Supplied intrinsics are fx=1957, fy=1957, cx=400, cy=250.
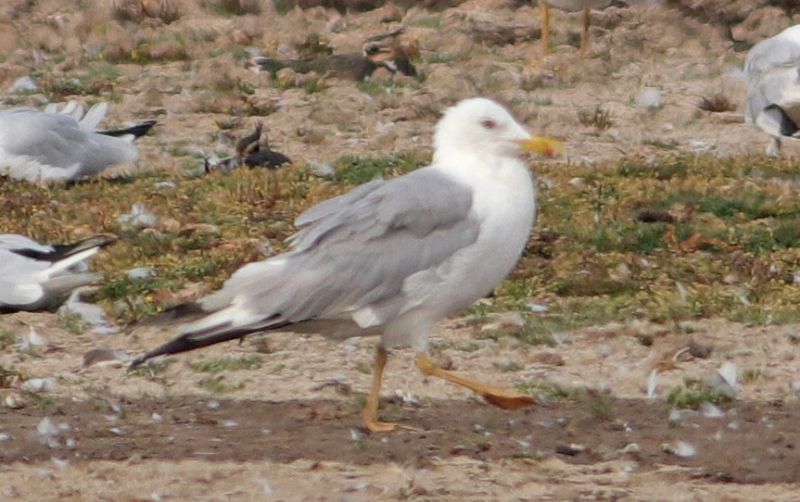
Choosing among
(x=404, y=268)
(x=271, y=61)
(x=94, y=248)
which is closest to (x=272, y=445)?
(x=404, y=268)

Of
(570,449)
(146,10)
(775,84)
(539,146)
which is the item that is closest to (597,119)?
(775,84)

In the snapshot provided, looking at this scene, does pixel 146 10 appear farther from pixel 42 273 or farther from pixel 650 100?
pixel 42 273

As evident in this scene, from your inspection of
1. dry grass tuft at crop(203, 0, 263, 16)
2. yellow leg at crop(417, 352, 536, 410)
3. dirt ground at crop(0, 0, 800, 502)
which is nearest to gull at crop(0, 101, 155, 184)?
dirt ground at crop(0, 0, 800, 502)

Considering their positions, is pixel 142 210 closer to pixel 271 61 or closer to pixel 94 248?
pixel 94 248

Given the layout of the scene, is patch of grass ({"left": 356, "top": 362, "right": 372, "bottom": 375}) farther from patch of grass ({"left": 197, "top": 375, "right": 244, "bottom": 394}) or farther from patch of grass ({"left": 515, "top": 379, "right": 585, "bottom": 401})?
patch of grass ({"left": 515, "top": 379, "right": 585, "bottom": 401})

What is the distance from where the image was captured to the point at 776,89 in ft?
36.2

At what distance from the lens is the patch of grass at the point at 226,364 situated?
7.24 m

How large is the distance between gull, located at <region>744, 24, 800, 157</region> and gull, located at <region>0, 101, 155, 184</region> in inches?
141

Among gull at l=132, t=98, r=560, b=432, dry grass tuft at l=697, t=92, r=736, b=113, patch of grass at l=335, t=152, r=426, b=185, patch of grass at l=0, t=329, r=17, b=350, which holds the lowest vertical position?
dry grass tuft at l=697, t=92, r=736, b=113

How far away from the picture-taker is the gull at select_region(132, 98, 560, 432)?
609 cm

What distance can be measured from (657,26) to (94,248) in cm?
841

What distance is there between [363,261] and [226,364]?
51.7 inches

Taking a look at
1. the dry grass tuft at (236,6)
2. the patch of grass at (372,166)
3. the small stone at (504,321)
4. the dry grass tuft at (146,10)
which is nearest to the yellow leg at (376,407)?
the small stone at (504,321)

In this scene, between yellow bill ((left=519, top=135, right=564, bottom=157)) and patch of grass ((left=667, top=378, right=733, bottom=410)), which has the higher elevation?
yellow bill ((left=519, top=135, right=564, bottom=157))
